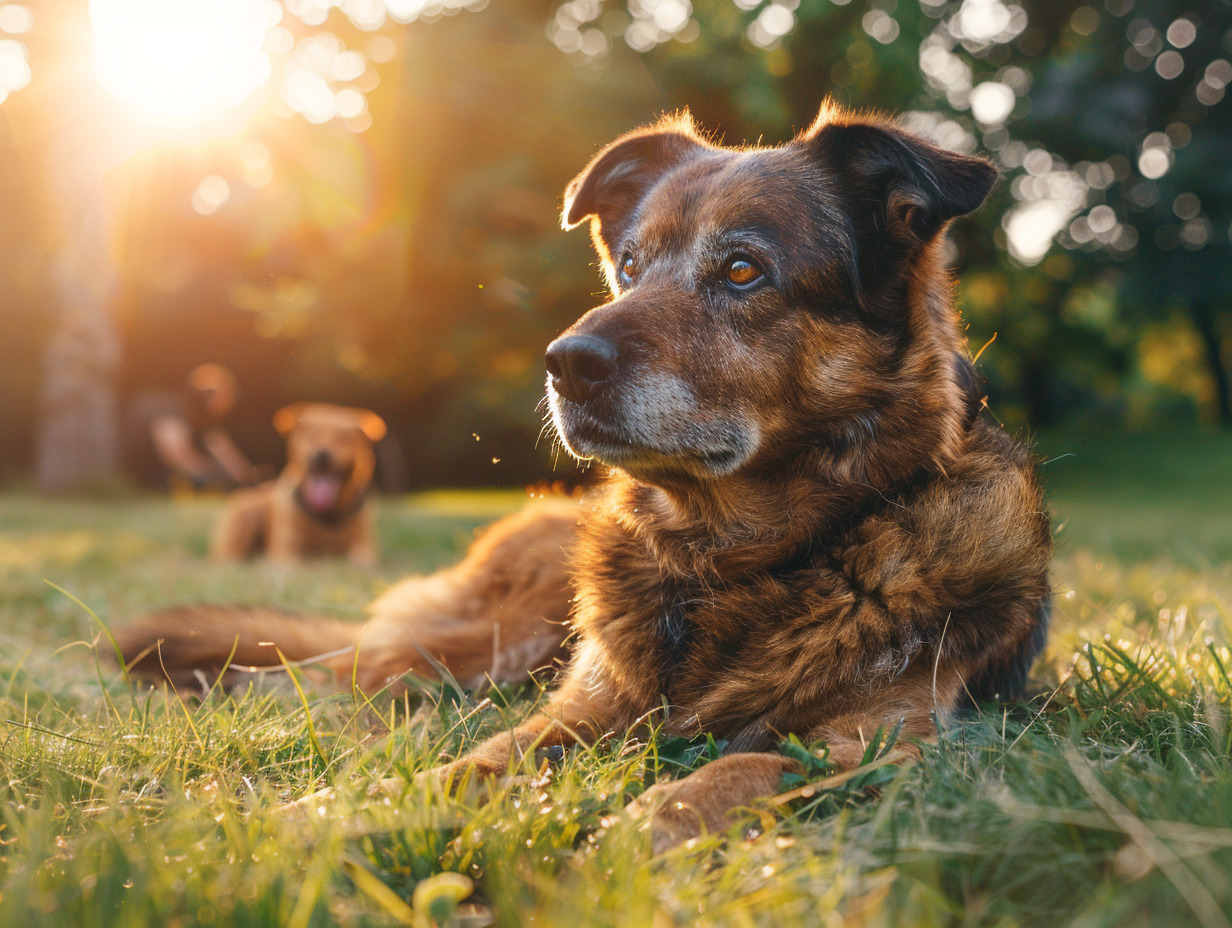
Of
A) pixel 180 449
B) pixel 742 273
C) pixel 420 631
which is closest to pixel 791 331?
pixel 742 273

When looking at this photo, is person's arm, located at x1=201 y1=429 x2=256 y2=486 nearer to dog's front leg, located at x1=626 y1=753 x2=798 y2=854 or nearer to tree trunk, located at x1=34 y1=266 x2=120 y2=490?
tree trunk, located at x1=34 y1=266 x2=120 y2=490

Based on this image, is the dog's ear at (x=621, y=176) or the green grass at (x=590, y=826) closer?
the green grass at (x=590, y=826)

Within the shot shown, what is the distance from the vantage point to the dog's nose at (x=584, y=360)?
2.21m

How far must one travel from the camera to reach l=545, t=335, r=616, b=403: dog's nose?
2.21 meters

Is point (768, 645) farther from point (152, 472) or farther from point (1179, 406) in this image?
point (1179, 406)

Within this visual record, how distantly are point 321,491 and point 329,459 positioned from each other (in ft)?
1.06

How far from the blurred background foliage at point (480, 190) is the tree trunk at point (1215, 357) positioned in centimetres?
24

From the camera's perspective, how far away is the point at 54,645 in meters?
3.54

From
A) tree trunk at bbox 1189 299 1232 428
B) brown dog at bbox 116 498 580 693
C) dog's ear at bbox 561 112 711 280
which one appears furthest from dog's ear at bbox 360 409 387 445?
tree trunk at bbox 1189 299 1232 428

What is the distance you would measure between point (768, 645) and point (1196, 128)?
23.8 metres

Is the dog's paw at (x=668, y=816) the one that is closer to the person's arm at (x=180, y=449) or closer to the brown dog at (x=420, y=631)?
the brown dog at (x=420, y=631)

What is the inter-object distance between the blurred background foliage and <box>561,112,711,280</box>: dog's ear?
1.06 metres

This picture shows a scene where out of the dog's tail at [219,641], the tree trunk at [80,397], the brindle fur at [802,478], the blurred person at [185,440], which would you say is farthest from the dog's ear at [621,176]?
the tree trunk at [80,397]

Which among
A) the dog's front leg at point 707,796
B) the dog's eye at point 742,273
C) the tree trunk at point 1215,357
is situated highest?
the dog's eye at point 742,273
